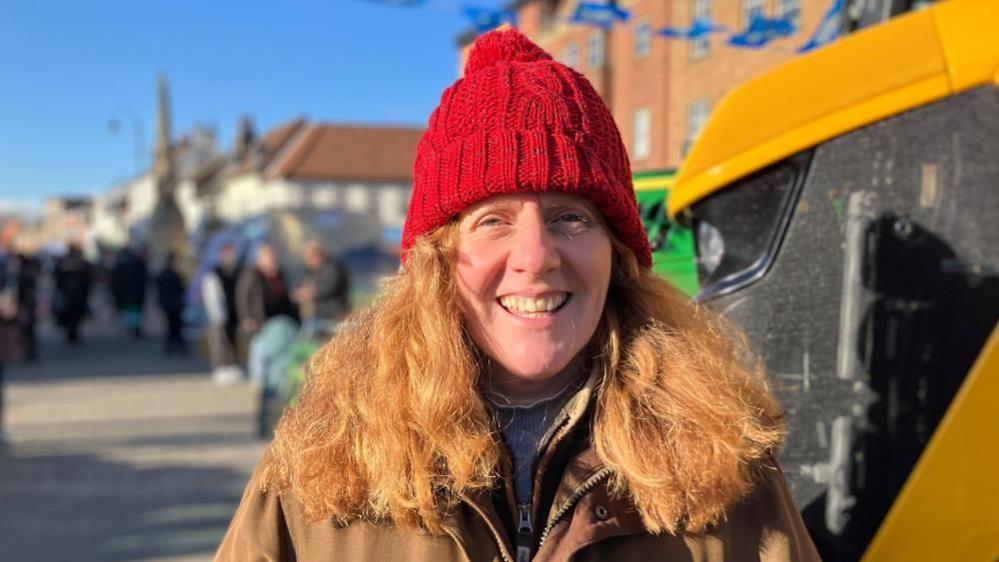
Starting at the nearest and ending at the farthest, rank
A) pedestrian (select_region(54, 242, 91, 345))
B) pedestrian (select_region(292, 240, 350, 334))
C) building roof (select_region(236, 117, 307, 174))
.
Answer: pedestrian (select_region(292, 240, 350, 334)) < pedestrian (select_region(54, 242, 91, 345)) < building roof (select_region(236, 117, 307, 174))

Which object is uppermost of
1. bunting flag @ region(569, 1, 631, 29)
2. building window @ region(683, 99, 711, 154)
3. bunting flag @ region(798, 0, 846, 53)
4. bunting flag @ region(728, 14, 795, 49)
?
bunting flag @ region(569, 1, 631, 29)

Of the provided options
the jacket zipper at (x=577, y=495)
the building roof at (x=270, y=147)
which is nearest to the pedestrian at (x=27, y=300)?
the jacket zipper at (x=577, y=495)

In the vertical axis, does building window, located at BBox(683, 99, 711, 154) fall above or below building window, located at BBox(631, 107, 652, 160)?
above

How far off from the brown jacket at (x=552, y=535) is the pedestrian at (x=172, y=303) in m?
12.3

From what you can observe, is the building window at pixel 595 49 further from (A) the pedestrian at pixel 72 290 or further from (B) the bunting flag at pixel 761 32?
(A) the pedestrian at pixel 72 290

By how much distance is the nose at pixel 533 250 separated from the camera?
1466 millimetres

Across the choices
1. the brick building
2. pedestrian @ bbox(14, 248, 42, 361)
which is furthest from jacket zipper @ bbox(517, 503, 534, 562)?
pedestrian @ bbox(14, 248, 42, 361)

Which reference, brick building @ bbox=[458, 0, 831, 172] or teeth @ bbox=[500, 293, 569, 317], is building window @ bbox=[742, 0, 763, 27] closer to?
brick building @ bbox=[458, 0, 831, 172]

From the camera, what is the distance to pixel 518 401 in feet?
5.33

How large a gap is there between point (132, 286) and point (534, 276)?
15391 mm

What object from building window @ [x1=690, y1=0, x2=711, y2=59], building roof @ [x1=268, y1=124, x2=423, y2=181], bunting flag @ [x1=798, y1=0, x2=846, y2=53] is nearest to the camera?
bunting flag @ [x1=798, y1=0, x2=846, y2=53]

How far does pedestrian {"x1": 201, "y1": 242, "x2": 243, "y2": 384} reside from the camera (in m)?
10.0

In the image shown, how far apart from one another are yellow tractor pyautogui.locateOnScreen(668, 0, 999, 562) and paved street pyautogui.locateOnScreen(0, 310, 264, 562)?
391 centimetres

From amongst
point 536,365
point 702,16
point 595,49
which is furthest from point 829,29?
point 595,49
